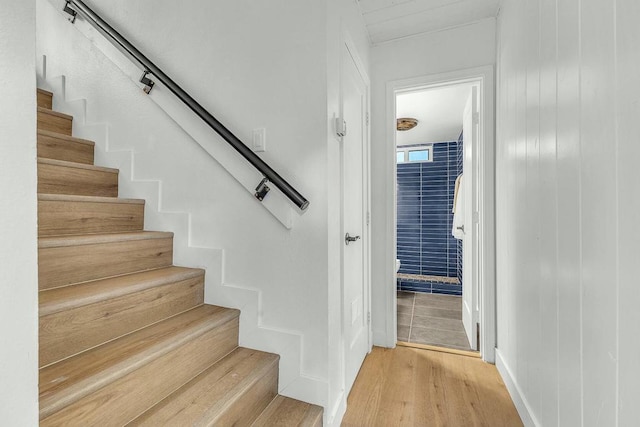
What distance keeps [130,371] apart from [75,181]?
121 cm

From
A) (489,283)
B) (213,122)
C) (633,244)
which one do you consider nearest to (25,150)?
(213,122)

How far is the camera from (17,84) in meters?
0.56

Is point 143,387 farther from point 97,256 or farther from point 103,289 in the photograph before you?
point 97,256

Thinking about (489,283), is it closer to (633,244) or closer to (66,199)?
(633,244)

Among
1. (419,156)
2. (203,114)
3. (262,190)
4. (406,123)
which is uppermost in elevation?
(406,123)

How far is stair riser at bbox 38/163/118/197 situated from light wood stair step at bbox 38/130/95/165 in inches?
9.4

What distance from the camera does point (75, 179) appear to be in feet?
5.46

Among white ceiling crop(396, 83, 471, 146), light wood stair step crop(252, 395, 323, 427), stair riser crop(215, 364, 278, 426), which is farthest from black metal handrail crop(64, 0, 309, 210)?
white ceiling crop(396, 83, 471, 146)

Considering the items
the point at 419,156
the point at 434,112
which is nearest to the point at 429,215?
the point at 419,156

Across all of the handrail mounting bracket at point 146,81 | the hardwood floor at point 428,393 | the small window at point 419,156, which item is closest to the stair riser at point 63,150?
the handrail mounting bracket at point 146,81

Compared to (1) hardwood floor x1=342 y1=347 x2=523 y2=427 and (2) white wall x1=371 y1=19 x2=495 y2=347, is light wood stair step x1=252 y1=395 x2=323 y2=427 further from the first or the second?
(2) white wall x1=371 y1=19 x2=495 y2=347

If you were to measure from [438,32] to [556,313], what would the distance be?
212 cm

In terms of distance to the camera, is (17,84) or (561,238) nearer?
(17,84)

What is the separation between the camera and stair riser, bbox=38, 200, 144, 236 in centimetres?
133
